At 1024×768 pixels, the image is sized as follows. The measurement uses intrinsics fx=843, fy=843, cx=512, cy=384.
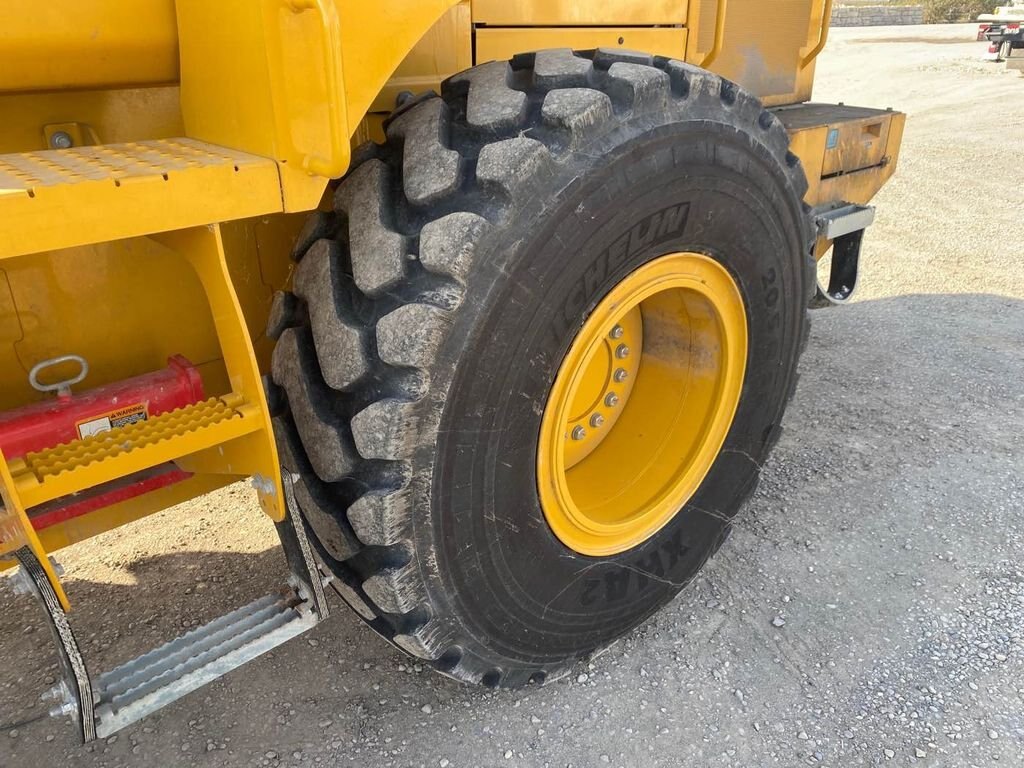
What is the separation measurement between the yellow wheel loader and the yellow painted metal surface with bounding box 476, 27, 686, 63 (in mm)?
15

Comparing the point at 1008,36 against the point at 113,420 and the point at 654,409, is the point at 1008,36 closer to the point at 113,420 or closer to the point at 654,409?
the point at 654,409

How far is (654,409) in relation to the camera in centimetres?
255

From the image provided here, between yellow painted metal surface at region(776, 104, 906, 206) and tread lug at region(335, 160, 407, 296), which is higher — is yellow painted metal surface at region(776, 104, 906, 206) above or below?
below

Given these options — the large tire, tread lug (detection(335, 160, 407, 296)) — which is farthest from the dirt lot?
tread lug (detection(335, 160, 407, 296))

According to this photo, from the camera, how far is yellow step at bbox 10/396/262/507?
1.44 m

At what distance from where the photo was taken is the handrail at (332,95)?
4.35 ft

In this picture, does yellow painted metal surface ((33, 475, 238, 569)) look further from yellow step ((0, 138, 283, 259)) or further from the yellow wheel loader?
yellow step ((0, 138, 283, 259))

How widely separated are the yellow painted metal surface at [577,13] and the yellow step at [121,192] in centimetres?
96

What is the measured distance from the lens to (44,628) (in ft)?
8.48

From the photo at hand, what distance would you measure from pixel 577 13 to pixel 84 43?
136 centimetres

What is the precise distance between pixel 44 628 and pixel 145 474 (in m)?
1.05

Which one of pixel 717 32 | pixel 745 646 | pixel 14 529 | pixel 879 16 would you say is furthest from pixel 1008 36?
pixel 14 529

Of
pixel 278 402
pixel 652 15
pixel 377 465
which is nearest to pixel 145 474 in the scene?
pixel 278 402

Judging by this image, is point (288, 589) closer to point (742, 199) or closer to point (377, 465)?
point (377, 465)
